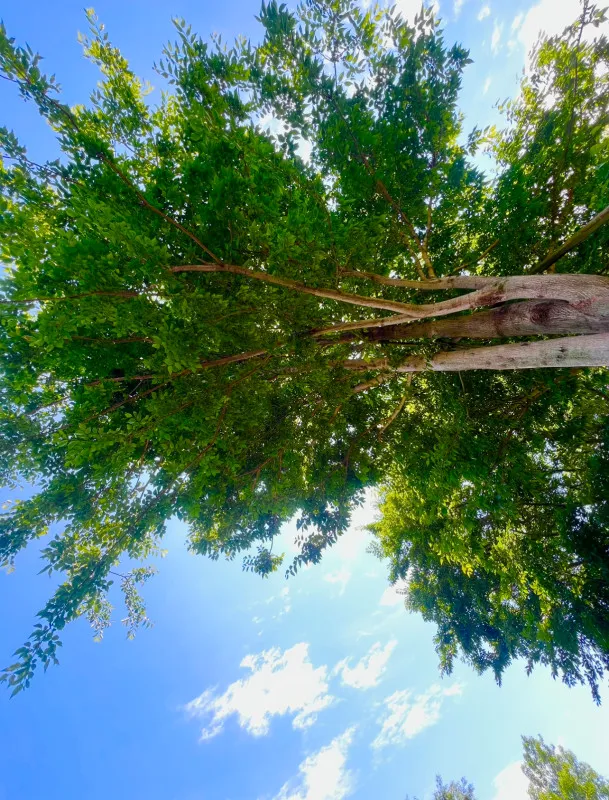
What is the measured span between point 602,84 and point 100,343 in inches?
370

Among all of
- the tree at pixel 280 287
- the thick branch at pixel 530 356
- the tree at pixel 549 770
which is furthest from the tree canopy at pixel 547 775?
the thick branch at pixel 530 356

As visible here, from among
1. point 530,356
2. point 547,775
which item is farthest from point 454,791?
point 530,356

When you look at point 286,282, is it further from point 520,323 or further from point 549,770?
point 549,770

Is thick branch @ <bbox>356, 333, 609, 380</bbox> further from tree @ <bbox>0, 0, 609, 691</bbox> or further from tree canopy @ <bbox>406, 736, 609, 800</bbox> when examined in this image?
tree canopy @ <bbox>406, 736, 609, 800</bbox>

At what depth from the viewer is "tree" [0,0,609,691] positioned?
16.4ft

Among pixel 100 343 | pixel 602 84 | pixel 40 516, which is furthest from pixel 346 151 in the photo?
pixel 40 516

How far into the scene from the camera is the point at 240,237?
556 cm

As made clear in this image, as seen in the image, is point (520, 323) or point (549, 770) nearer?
point (520, 323)

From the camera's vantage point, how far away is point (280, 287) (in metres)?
5.96

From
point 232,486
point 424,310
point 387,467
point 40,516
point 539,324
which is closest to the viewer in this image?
point 539,324

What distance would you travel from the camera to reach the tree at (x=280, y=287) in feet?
16.4

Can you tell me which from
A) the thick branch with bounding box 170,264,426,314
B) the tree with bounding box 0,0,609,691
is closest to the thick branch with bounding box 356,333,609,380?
the tree with bounding box 0,0,609,691

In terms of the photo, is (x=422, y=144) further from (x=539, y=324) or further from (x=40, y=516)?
(x=40, y=516)

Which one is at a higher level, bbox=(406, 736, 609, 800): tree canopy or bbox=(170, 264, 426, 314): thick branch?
bbox=(170, 264, 426, 314): thick branch
